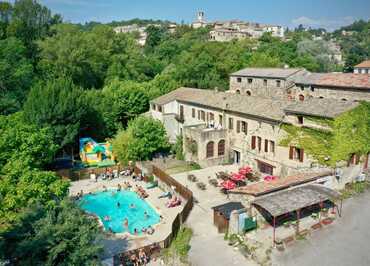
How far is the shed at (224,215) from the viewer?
20.8 m

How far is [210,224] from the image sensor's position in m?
22.5

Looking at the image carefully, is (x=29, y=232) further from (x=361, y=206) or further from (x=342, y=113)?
(x=342, y=113)

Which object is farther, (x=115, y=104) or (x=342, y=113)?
(x=115, y=104)

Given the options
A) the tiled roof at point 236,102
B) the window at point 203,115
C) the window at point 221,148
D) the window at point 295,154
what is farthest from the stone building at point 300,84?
the window at point 221,148

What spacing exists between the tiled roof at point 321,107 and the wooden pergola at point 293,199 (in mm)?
7320

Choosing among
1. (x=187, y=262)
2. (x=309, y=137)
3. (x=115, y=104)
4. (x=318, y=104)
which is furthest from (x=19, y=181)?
(x=115, y=104)

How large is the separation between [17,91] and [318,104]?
134 ft

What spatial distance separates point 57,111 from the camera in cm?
3712

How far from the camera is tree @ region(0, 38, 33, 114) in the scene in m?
43.4

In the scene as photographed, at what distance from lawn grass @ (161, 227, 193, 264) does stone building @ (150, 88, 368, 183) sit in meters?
13.0

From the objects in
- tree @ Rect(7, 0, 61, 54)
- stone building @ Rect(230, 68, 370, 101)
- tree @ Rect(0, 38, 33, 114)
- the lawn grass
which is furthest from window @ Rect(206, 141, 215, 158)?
tree @ Rect(7, 0, 61, 54)

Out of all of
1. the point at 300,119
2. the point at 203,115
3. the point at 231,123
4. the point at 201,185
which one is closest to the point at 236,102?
the point at 231,123

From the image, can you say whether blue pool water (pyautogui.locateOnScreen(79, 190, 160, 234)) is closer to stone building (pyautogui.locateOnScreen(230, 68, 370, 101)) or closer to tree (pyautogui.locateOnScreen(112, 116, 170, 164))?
tree (pyautogui.locateOnScreen(112, 116, 170, 164))

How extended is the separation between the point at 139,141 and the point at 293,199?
67.6 feet
